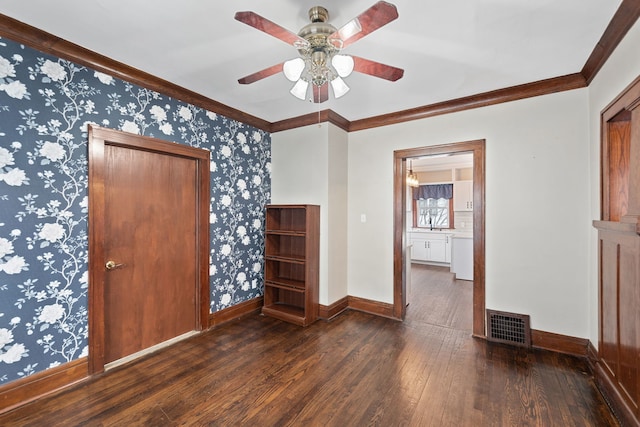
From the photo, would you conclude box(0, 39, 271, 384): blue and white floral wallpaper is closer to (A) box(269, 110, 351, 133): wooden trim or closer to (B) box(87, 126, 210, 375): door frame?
(B) box(87, 126, 210, 375): door frame

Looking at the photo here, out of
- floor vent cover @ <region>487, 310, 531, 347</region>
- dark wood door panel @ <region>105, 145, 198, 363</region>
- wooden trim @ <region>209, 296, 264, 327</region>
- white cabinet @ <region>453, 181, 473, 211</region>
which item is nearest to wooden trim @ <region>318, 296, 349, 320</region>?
wooden trim @ <region>209, 296, 264, 327</region>

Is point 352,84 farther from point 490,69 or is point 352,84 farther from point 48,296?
point 48,296

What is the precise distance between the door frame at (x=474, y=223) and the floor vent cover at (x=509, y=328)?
9 cm

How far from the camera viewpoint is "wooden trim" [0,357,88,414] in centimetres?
191

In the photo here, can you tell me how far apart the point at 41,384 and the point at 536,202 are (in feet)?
14.5

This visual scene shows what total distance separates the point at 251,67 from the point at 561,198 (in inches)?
123

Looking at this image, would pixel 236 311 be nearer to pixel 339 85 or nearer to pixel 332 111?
pixel 332 111

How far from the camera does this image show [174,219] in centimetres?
299

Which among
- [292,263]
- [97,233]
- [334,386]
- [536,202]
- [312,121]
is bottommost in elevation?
[334,386]

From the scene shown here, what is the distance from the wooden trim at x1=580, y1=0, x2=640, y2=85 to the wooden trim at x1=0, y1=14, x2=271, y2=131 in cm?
339

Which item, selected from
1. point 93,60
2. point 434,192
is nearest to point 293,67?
point 93,60

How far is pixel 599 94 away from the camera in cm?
232

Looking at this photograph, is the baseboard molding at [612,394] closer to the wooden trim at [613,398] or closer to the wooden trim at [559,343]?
the wooden trim at [613,398]

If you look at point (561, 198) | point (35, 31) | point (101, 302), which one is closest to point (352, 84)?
point (561, 198)
